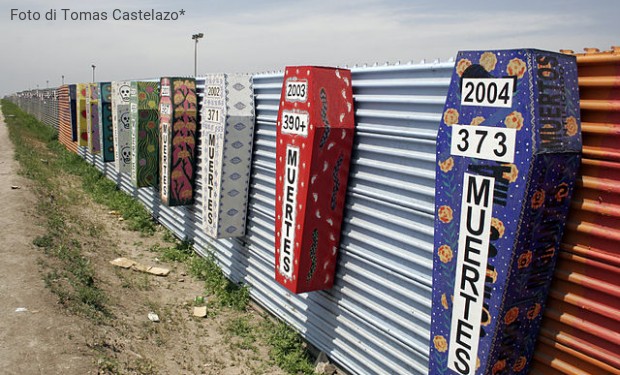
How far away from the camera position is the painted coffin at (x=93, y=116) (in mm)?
15144

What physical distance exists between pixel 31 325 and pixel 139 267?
3.54m

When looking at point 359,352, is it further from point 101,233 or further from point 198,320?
point 101,233

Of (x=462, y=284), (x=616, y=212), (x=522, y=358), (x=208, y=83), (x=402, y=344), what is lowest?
(x=402, y=344)

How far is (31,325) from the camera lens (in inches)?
223

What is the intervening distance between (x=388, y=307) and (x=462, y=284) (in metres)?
1.54

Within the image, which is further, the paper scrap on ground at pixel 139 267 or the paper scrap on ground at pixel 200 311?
the paper scrap on ground at pixel 139 267

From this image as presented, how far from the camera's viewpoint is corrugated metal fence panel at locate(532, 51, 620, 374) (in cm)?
307

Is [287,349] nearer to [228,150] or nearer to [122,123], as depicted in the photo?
[228,150]

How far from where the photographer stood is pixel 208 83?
772cm

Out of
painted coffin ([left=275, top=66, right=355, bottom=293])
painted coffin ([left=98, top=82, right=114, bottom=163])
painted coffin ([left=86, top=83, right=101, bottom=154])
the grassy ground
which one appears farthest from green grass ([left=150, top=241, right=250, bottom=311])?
painted coffin ([left=86, top=83, right=101, bottom=154])

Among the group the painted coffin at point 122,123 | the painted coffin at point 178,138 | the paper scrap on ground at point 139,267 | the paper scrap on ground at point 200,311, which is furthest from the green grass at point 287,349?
the painted coffin at point 122,123

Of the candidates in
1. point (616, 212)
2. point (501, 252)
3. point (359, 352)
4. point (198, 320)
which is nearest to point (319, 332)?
point (359, 352)

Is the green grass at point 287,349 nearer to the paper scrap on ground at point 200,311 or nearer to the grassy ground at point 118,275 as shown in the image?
the grassy ground at point 118,275

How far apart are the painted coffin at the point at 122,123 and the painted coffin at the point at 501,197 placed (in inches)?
392
